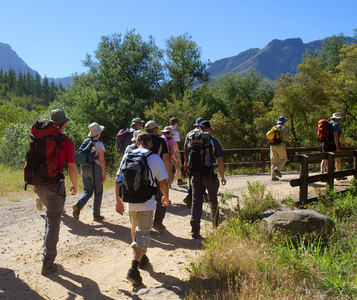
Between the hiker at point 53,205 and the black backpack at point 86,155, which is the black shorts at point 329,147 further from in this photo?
the hiker at point 53,205

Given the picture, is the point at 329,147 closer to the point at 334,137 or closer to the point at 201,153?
the point at 334,137

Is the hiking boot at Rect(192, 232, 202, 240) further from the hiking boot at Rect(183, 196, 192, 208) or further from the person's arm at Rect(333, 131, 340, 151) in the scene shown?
the person's arm at Rect(333, 131, 340, 151)

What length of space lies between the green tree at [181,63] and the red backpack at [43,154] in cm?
3357

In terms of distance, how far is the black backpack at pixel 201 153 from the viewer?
563cm

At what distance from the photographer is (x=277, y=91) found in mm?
23953

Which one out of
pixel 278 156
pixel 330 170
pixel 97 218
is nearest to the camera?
pixel 97 218

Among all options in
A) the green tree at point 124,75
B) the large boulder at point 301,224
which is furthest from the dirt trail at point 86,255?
the green tree at point 124,75

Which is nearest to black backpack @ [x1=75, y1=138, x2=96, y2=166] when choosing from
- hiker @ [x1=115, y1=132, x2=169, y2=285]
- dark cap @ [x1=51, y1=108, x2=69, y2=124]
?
dark cap @ [x1=51, y1=108, x2=69, y2=124]

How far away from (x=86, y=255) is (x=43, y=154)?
1724 millimetres

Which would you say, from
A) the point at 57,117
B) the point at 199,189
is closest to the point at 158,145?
the point at 199,189

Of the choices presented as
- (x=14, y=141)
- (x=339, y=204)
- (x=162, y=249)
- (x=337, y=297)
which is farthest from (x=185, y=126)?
(x=337, y=297)

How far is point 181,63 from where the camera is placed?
37469 mm

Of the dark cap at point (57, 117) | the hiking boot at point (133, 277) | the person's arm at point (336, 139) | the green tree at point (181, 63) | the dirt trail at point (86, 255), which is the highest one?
the green tree at point (181, 63)

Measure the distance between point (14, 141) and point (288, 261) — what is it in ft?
69.4
